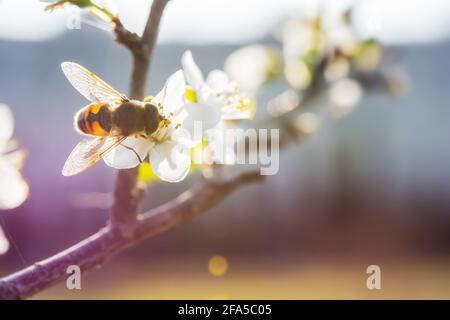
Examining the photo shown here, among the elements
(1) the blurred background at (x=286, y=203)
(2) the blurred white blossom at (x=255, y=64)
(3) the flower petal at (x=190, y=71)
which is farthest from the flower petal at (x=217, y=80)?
(1) the blurred background at (x=286, y=203)

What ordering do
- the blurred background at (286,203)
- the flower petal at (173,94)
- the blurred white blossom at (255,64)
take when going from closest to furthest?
the flower petal at (173,94) < the blurred white blossom at (255,64) < the blurred background at (286,203)

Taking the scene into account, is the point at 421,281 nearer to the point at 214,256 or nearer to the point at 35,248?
the point at 214,256

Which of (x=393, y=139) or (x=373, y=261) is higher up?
(x=393, y=139)

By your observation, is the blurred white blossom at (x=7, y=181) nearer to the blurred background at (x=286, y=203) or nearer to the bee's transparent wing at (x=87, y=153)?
the bee's transparent wing at (x=87, y=153)

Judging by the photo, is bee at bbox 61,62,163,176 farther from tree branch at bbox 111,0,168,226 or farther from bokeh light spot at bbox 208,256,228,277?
bokeh light spot at bbox 208,256,228,277

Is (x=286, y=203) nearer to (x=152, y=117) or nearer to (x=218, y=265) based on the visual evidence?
(x=218, y=265)

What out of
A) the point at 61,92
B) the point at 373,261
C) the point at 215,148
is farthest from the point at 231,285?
the point at 215,148

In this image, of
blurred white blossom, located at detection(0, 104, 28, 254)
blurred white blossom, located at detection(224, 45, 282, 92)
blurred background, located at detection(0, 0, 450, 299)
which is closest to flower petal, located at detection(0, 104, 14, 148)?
blurred white blossom, located at detection(0, 104, 28, 254)
